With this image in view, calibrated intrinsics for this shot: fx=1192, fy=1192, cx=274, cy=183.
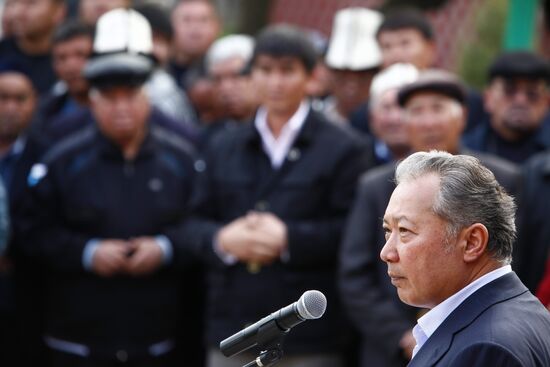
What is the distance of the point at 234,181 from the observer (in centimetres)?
628

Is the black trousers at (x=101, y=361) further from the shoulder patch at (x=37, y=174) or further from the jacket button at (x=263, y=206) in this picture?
the jacket button at (x=263, y=206)

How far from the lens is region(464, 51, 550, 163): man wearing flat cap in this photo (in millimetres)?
6586

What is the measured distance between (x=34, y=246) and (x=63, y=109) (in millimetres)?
1470

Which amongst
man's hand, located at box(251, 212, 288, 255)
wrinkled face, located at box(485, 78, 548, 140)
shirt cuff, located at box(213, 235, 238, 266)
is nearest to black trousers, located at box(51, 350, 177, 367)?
shirt cuff, located at box(213, 235, 238, 266)

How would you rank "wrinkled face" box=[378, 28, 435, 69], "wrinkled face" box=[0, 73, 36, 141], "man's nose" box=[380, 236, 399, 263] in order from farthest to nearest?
1. "wrinkled face" box=[378, 28, 435, 69]
2. "wrinkled face" box=[0, 73, 36, 141]
3. "man's nose" box=[380, 236, 399, 263]

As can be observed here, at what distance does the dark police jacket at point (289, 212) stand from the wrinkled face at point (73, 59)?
1.76 m

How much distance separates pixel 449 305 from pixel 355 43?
16.7ft

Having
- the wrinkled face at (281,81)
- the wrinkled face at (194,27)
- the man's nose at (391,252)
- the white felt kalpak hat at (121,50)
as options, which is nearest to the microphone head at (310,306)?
the man's nose at (391,252)

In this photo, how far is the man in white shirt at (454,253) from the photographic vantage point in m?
3.16

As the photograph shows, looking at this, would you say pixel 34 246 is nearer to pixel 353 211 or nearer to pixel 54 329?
pixel 54 329

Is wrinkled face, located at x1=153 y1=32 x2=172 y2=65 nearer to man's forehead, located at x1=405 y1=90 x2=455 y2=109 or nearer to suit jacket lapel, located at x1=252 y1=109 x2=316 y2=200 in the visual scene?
suit jacket lapel, located at x1=252 y1=109 x2=316 y2=200

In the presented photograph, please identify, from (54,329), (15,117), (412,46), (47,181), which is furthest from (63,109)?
(412,46)

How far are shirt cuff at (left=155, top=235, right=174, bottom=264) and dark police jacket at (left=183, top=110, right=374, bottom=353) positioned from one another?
250mm

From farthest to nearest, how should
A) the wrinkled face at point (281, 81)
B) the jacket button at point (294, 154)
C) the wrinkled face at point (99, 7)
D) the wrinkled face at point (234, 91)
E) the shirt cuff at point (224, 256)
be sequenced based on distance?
the wrinkled face at point (99, 7)
the wrinkled face at point (234, 91)
the wrinkled face at point (281, 81)
the jacket button at point (294, 154)
the shirt cuff at point (224, 256)
